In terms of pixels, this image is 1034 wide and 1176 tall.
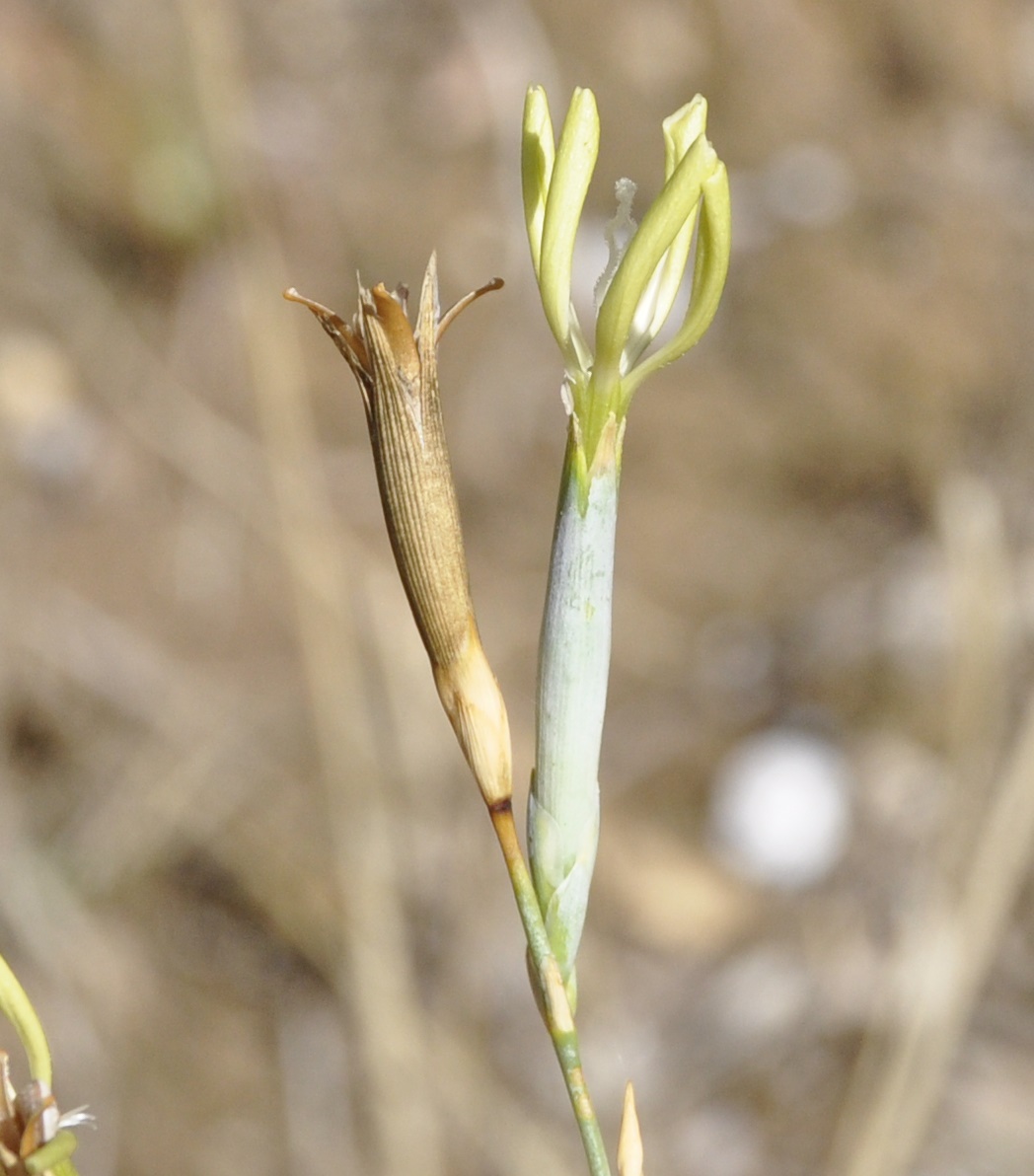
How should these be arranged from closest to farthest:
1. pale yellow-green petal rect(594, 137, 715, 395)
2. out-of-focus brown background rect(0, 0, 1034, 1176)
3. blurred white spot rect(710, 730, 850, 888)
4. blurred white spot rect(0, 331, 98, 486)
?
pale yellow-green petal rect(594, 137, 715, 395)
out-of-focus brown background rect(0, 0, 1034, 1176)
blurred white spot rect(710, 730, 850, 888)
blurred white spot rect(0, 331, 98, 486)

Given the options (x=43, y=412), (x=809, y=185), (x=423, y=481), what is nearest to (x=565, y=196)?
(x=423, y=481)

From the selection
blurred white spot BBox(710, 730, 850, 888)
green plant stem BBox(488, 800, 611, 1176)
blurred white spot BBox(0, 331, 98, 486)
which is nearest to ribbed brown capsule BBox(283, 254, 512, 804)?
green plant stem BBox(488, 800, 611, 1176)

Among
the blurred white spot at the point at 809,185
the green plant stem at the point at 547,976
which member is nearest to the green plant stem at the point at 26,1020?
the green plant stem at the point at 547,976

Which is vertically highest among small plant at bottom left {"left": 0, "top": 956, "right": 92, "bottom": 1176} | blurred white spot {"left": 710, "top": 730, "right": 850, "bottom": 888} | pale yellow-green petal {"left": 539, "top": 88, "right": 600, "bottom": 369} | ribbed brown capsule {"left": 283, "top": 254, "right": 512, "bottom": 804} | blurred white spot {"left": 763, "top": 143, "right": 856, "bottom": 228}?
blurred white spot {"left": 763, "top": 143, "right": 856, "bottom": 228}

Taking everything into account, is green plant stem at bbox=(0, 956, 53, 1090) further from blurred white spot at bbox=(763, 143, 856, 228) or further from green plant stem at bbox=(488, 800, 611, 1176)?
blurred white spot at bbox=(763, 143, 856, 228)

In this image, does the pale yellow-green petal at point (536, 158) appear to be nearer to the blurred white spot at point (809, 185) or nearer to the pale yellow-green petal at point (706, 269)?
the pale yellow-green petal at point (706, 269)

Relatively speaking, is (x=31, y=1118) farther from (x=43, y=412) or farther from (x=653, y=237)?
(x=43, y=412)

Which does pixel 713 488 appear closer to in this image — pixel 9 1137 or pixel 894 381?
pixel 894 381
